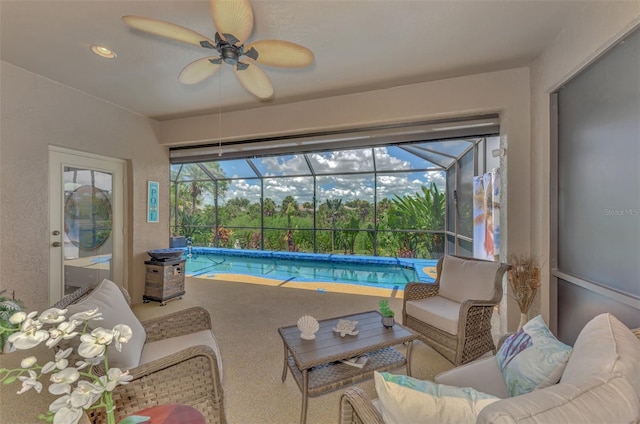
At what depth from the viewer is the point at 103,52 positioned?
2.49 meters

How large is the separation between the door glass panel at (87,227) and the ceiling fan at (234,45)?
2410 mm

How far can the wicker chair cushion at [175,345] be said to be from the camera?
1700 millimetres

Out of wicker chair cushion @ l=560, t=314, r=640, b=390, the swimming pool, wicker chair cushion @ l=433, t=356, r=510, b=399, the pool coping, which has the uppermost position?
wicker chair cushion @ l=560, t=314, r=640, b=390

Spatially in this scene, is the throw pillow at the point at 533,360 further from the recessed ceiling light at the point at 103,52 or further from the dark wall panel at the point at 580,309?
the recessed ceiling light at the point at 103,52

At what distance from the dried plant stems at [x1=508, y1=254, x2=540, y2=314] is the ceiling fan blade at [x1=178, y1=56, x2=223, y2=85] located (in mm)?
3144

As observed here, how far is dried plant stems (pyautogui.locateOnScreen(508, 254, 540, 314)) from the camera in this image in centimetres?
255

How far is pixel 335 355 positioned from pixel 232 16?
84.0 inches

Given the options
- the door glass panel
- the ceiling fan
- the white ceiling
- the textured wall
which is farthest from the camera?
the door glass panel

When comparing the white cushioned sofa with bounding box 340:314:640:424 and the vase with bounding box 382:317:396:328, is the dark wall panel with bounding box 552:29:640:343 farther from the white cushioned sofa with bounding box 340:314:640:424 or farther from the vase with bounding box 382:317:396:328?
the vase with bounding box 382:317:396:328

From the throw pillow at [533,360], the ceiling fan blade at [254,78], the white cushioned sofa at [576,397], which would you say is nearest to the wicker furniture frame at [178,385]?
the white cushioned sofa at [576,397]

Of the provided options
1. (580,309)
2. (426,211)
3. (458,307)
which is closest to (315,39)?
(458,307)

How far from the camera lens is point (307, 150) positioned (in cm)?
436

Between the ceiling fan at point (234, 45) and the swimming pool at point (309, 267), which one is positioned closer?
the ceiling fan at point (234, 45)

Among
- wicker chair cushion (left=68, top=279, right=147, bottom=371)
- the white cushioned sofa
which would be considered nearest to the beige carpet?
wicker chair cushion (left=68, top=279, right=147, bottom=371)
